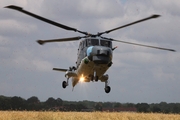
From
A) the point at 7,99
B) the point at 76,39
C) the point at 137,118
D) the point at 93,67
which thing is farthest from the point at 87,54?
the point at 7,99

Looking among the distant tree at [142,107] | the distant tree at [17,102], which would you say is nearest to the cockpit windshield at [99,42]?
the distant tree at [17,102]

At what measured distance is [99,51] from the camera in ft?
84.3

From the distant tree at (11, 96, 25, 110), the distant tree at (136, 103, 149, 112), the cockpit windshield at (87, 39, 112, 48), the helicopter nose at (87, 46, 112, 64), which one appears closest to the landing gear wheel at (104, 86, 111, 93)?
the cockpit windshield at (87, 39, 112, 48)

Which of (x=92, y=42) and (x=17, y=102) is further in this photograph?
(x=17, y=102)

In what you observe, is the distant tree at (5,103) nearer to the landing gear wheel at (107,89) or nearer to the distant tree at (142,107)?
the distant tree at (142,107)

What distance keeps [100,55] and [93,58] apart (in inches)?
22.3

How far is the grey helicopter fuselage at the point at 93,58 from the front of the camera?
2564 cm

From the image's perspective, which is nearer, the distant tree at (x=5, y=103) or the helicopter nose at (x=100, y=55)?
the helicopter nose at (x=100, y=55)

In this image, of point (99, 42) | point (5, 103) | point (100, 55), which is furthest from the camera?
point (5, 103)

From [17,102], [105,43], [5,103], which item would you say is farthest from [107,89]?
[5,103]

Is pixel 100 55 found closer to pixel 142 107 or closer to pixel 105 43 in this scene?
pixel 105 43

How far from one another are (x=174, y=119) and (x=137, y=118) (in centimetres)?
348

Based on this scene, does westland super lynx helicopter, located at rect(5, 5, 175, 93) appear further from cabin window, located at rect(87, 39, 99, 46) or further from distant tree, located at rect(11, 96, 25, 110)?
distant tree, located at rect(11, 96, 25, 110)

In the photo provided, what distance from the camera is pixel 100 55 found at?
83.9ft
